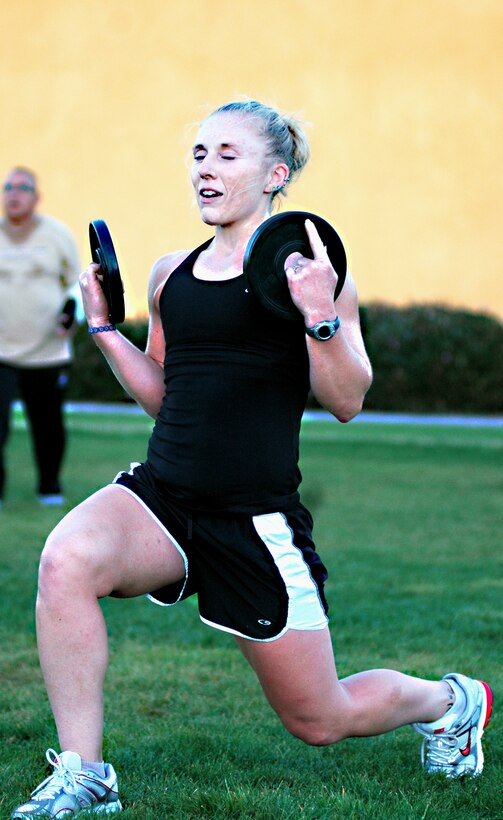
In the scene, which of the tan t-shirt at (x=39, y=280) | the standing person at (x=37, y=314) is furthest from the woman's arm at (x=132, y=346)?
the tan t-shirt at (x=39, y=280)

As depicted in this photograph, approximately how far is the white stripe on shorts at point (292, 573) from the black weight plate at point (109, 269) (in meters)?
0.74

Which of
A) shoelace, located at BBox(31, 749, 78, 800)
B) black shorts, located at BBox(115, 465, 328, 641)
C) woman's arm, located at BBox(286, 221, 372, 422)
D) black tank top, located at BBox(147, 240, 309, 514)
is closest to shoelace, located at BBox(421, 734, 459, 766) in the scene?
black shorts, located at BBox(115, 465, 328, 641)

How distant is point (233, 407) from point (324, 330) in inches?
14.6

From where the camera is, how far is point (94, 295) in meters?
3.32

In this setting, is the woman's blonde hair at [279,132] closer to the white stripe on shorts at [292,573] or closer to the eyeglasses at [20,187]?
the white stripe on shorts at [292,573]

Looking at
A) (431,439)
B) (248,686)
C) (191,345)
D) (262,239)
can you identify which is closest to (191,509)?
(191,345)

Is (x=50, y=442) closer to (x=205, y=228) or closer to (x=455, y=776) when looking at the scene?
(x=455, y=776)

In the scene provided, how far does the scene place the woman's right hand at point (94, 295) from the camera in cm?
332

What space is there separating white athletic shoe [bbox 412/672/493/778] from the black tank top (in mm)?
803

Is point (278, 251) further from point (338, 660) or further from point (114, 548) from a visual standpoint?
point (338, 660)

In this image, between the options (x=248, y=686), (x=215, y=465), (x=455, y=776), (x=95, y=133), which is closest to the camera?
(x=215, y=465)

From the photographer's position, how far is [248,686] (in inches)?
169

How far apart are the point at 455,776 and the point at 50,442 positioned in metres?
5.54

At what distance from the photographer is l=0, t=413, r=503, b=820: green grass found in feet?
10.3
